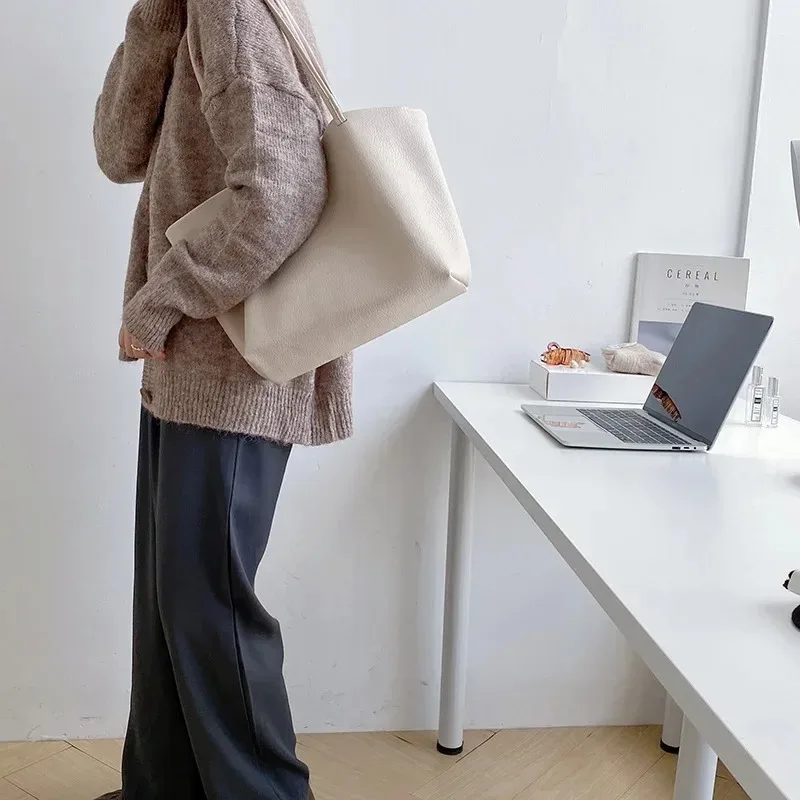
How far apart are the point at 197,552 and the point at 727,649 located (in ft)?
2.21

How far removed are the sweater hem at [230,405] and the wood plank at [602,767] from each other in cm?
82

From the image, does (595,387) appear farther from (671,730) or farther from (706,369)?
(671,730)

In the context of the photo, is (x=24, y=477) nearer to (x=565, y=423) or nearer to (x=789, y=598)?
(x=565, y=423)

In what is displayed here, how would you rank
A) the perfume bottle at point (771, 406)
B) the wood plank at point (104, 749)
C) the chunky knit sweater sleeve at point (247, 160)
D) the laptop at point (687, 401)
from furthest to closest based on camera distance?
the wood plank at point (104, 749) < the perfume bottle at point (771, 406) < the laptop at point (687, 401) < the chunky knit sweater sleeve at point (247, 160)

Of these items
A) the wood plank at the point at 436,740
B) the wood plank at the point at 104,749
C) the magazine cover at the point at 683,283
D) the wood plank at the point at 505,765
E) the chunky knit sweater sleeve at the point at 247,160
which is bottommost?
the wood plank at the point at 104,749

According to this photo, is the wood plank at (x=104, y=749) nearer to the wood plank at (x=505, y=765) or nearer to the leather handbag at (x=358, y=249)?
the wood plank at (x=505, y=765)

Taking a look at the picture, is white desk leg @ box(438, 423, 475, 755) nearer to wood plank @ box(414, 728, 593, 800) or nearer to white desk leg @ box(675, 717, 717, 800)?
wood plank @ box(414, 728, 593, 800)

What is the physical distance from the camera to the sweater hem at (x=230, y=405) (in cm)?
108

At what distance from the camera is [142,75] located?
110cm

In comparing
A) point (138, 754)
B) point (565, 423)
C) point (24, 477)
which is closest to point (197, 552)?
point (138, 754)

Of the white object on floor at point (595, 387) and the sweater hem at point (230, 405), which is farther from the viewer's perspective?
the white object on floor at point (595, 387)

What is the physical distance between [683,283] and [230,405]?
939 mm

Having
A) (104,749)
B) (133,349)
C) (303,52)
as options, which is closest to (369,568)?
(104,749)

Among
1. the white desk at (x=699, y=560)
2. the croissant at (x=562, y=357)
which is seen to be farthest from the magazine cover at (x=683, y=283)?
the white desk at (x=699, y=560)
